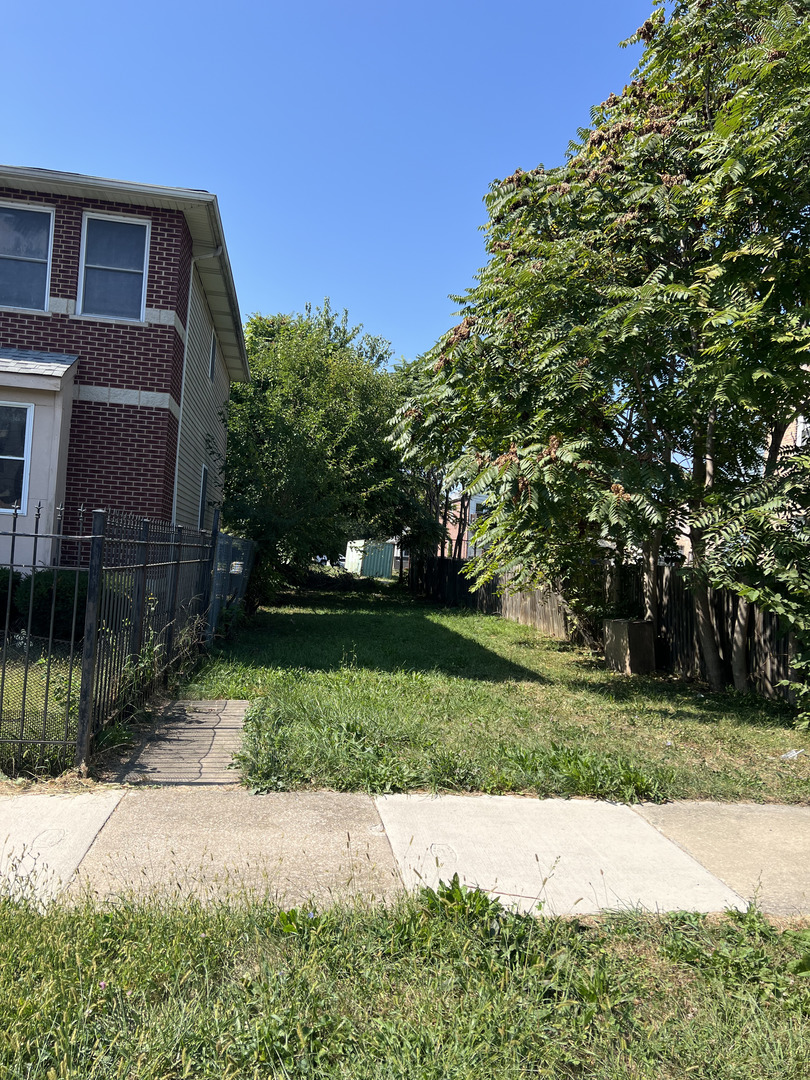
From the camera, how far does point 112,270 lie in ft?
38.5

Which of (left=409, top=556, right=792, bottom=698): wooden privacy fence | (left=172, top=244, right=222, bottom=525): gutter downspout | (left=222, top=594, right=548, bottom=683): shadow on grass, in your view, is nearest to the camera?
(left=409, top=556, right=792, bottom=698): wooden privacy fence

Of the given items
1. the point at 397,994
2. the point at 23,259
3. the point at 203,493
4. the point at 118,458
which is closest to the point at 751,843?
the point at 397,994

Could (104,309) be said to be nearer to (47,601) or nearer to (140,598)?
(47,601)

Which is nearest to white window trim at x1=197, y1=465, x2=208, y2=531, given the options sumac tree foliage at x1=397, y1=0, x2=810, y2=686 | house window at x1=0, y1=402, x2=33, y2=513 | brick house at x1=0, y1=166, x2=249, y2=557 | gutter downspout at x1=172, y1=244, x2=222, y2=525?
gutter downspout at x1=172, y1=244, x2=222, y2=525

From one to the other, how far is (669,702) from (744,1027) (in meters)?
6.72

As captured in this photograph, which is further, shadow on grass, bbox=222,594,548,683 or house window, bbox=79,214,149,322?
house window, bbox=79,214,149,322

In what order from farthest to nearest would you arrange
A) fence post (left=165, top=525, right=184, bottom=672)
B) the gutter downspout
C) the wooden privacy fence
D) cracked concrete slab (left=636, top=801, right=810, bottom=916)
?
1. the gutter downspout
2. the wooden privacy fence
3. fence post (left=165, top=525, right=184, bottom=672)
4. cracked concrete slab (left=636, top=801, right=810, bottom=916)

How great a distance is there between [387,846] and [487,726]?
2919mm

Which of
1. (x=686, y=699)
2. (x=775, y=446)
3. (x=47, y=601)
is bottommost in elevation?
(x=686, y=699)

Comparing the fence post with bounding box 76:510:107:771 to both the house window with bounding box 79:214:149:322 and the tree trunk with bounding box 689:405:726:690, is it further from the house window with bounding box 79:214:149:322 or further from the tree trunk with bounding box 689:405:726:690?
the house window with bounding box 79:214:149:322

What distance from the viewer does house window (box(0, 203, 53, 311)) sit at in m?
11.6

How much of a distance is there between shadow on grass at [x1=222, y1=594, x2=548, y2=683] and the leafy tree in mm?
1529

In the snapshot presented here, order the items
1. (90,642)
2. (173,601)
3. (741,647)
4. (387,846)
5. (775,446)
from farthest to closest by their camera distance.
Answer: (741,647)
(775,446)
(173,601)
(90,642)
(387,846)

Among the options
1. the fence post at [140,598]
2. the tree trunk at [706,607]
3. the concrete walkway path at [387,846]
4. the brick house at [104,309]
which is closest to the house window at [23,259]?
the brick house at [104,309]
